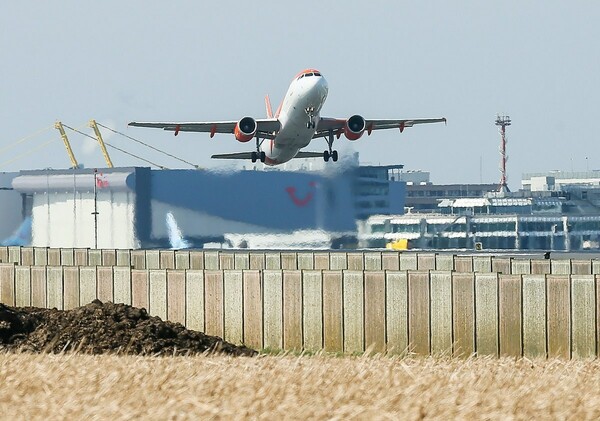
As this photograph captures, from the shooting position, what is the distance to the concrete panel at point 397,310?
963 inches

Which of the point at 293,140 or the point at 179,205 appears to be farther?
the point at 179,205

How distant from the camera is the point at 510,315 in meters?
23.6

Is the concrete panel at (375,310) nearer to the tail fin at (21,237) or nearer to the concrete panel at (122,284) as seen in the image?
the concrete panel at (122,284)

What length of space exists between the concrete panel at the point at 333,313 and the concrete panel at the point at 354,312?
0.12 meters

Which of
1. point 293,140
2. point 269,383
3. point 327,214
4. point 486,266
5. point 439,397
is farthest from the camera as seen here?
point 327,214

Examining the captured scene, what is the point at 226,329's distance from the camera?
26438 millimetres

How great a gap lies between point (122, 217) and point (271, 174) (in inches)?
1358

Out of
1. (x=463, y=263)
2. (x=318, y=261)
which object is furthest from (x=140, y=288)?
(x=318, y=261)

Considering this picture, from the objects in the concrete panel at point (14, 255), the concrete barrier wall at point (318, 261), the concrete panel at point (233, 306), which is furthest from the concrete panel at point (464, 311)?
the concrete panel at point (14, 255)

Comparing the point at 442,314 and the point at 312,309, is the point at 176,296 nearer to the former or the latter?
the point at 312,309

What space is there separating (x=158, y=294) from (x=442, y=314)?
6868 mm

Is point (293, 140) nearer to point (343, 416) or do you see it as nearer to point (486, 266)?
point (486, 266)

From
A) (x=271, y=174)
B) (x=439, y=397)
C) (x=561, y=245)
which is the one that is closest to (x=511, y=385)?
(x=439, y=397)

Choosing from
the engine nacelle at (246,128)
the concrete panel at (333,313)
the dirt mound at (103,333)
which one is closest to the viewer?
the dirt mound at (103,333)
